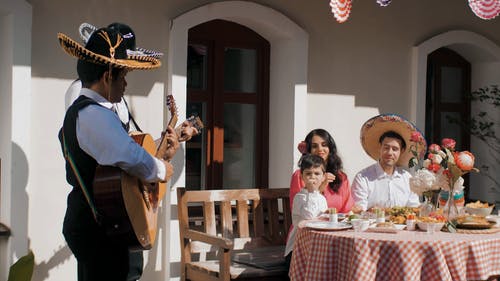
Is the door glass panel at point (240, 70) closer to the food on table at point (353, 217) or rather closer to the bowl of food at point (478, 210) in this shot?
the food on table at point (353, 217)

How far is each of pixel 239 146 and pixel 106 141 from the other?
3.65 metres

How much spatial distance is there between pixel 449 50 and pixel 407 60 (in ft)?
2.76

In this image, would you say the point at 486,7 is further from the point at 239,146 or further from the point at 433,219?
the point at 239,146

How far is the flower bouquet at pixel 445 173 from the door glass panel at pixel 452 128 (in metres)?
3.28

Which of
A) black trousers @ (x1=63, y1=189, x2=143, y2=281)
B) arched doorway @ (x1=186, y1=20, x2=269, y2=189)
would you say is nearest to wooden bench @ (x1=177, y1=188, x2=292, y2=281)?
arched doorway @ (x1=186, y1=20, x2=269, y2=189)

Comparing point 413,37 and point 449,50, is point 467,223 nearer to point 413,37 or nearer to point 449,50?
point 413,37

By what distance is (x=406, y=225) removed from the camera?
4.91 m

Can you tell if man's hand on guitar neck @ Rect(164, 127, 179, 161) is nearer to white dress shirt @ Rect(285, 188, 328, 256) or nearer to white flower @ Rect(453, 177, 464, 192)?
white dress shirt @ Rect(285, 188, 328, 256)

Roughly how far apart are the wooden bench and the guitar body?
68.9 inches

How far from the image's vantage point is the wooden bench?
18.7 feet

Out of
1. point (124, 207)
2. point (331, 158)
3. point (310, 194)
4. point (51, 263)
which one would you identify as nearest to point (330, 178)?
point (331, 158)

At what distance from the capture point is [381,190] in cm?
602

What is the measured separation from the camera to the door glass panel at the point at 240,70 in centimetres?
702

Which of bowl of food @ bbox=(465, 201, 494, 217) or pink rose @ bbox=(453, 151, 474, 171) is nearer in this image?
pink rose @ bbox=(453, 151, 474, 171)
